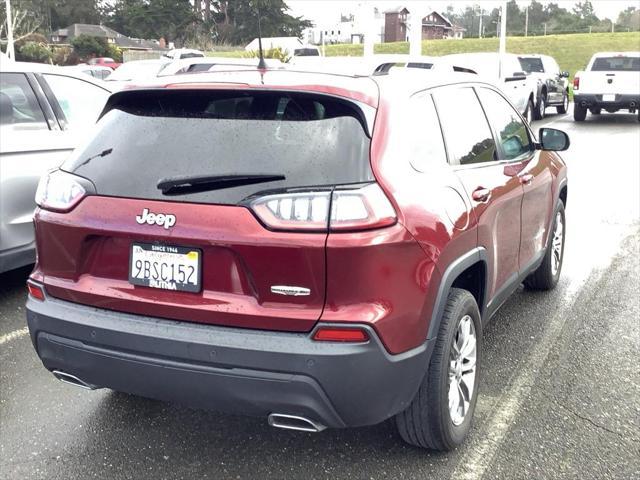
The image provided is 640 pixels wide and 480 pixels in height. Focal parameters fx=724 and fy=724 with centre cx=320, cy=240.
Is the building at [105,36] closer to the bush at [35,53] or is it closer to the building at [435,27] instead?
the bush at [35,53]

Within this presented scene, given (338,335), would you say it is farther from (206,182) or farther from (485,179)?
(485,179)

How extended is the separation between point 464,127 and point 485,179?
29 cm

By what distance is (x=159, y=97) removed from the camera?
10.0 ft

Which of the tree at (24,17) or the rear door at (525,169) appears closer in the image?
the rear door at (525,169)

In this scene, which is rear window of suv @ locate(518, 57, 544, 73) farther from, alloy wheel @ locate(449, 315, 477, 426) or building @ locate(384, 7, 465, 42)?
building @ locate(384, 7, 465, 42)

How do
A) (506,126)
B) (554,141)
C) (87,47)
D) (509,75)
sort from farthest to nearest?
(87,47)
(509,75)
(554,141)
(506,126)

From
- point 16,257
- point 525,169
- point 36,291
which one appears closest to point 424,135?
point 525,169

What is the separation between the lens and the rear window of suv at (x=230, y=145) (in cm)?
268

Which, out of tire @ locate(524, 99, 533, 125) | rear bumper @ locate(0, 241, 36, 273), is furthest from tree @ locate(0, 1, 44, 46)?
rear bumper @ locate(0, 241, 36, 273)

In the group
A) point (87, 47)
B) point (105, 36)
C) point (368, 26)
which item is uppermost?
point (105, 36)

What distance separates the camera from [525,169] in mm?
4297

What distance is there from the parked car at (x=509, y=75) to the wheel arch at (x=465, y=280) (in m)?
14.5

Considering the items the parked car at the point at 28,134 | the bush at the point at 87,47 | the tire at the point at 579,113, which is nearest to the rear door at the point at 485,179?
the parked car at the point at 28,134

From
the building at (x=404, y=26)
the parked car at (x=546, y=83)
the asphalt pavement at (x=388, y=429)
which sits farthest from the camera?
the building at (x=404, y=26)
